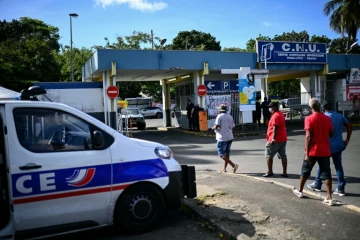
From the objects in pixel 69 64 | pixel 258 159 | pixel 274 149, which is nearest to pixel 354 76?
pixel 258 159

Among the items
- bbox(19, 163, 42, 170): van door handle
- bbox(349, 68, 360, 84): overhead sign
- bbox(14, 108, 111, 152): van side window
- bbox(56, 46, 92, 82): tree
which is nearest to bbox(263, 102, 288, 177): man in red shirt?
bbox(14, 108, 111, 152): van side window

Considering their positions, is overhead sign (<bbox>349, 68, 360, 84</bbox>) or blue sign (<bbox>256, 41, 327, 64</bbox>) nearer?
blue sign (<bbox>256, 41, 327, 64</bbox>)

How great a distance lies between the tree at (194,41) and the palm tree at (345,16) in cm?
2327

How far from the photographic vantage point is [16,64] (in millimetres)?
30469

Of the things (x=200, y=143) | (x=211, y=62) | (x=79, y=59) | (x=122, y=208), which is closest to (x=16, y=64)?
(x=79, y=59)

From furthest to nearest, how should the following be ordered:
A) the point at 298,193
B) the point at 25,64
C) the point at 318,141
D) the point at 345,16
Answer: the point at 345,16 → the point at 25,64 → the point at 298,193 → the point at 318,141

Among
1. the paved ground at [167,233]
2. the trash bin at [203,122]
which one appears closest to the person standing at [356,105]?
the trash bin at [203,122]

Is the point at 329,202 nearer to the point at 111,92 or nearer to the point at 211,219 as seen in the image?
the point at 211,219

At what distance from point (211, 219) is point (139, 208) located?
43.7 inches

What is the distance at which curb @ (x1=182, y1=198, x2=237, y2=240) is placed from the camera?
447 centimetres

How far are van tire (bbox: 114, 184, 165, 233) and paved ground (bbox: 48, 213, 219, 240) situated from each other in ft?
0.40

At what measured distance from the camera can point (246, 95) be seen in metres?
18.5

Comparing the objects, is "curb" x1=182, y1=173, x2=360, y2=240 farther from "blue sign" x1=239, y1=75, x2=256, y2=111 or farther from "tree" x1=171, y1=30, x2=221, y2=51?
"tree" x1=171, y1=30, x2=221, y2=51

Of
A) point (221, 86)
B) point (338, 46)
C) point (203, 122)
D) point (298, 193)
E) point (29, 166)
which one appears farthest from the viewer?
point (338, 46)
